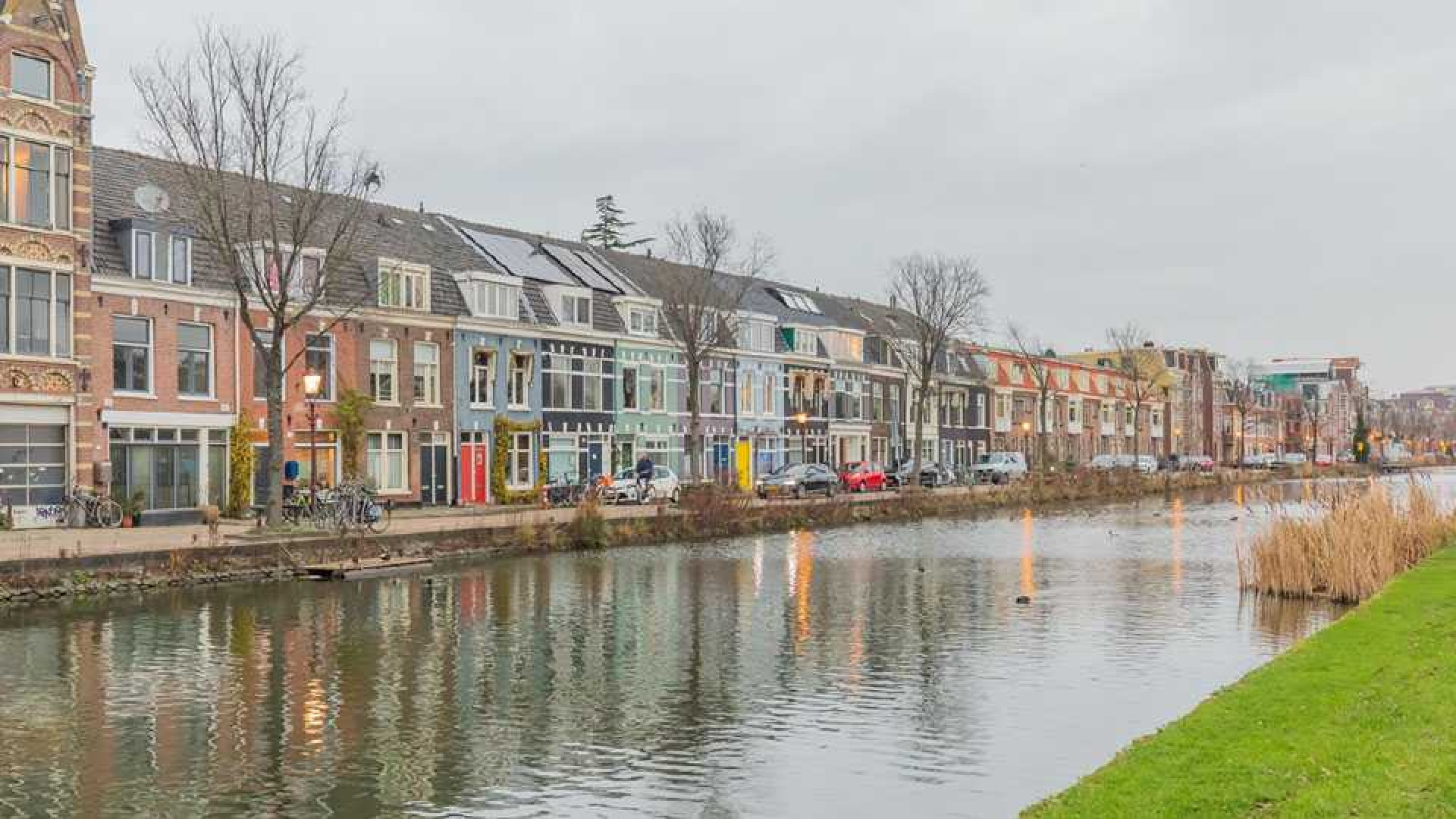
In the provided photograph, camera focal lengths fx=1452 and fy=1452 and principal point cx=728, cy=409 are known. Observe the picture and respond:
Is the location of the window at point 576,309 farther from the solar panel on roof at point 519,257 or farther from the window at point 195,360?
the window at point 195,360

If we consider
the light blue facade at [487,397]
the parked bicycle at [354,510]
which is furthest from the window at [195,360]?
the light blue facade at [487,397]

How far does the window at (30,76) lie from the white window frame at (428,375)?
1686 cm

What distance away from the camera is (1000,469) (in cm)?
8444

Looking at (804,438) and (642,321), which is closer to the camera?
(642,321)

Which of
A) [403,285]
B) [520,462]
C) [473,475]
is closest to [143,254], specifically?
[403,285]

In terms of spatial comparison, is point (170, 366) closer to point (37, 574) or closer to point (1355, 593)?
point (37, 574)

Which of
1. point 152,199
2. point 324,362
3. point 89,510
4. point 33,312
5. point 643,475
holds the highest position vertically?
point 152,199

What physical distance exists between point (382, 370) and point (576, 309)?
12228 millimetres

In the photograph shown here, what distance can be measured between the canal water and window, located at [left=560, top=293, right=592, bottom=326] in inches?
1103

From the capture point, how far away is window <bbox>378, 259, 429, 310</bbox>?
52.0m

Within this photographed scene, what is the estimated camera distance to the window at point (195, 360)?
4438 cm

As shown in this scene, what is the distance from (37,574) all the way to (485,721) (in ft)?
50.4

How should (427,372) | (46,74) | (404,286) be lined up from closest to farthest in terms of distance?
1. (46,74)
2. (404,286)
3. (427,372)

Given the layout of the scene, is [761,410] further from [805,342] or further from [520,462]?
[520,462]
